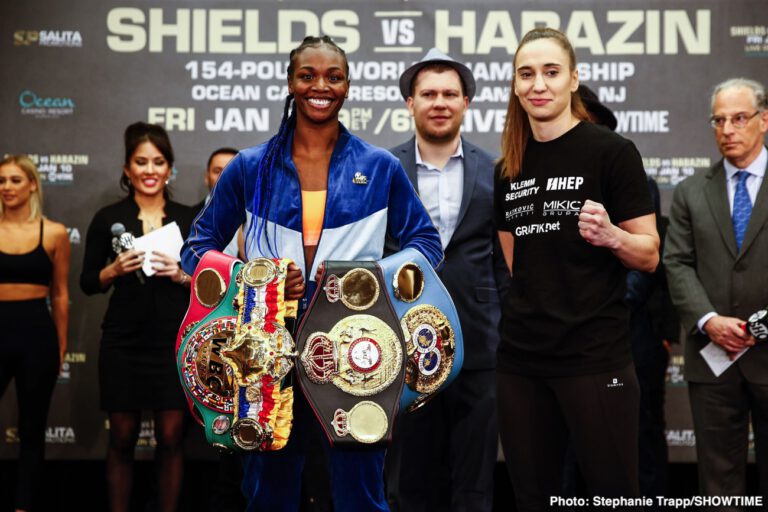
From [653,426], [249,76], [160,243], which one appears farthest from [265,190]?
[249,76]

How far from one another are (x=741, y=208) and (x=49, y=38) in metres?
3.95

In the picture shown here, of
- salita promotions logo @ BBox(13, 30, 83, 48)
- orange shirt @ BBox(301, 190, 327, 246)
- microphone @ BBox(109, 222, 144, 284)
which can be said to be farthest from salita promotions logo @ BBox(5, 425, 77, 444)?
orange shirt @ BBox(301, 190, 327, 246)

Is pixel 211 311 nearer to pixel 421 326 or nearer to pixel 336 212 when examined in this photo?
pixel 336 212

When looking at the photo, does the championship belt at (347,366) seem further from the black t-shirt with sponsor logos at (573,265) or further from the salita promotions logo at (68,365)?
the salita promotions logo at (68,365)

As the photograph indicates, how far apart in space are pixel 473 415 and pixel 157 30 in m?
3.09

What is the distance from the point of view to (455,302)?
11.4ft

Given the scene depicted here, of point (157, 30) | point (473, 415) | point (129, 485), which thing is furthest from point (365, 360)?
point (157, 30)

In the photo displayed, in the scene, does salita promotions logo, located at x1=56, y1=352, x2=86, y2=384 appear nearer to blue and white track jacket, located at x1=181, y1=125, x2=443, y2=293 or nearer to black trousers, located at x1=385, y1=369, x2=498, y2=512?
black trousers, located at x1=385, y1=369, x2=498, y2=512

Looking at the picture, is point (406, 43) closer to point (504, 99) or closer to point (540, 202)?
point (504, 99)

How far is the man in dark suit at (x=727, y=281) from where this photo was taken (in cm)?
347

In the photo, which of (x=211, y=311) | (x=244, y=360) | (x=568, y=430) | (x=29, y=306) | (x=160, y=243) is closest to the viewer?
(x=244, y=360)

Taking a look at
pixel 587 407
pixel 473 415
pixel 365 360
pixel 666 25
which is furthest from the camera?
pixel 666 25

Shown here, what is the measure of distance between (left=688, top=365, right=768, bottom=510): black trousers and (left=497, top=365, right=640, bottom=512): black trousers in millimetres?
1223

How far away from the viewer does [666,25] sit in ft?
16.4
